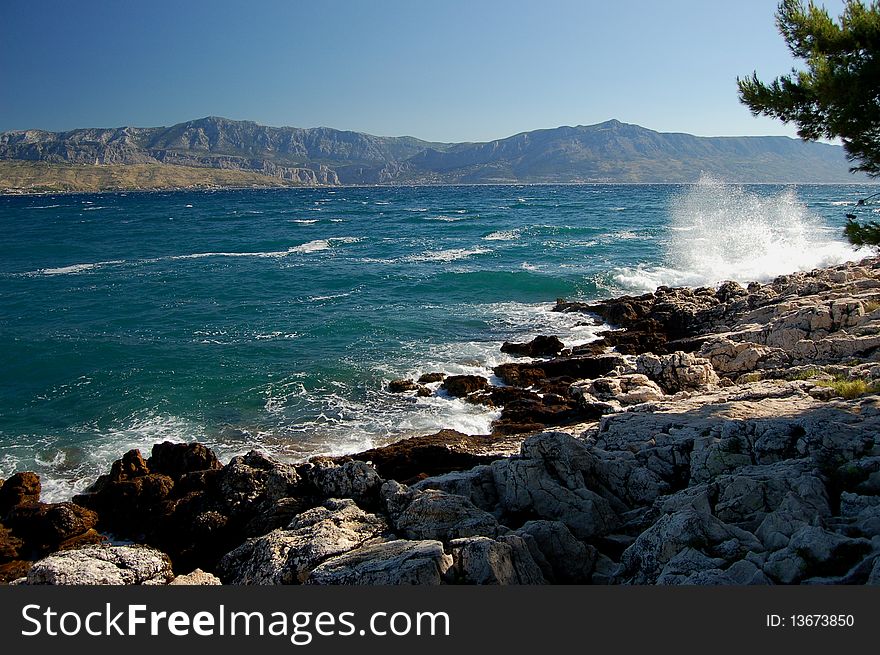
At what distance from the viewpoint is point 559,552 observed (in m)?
7.78

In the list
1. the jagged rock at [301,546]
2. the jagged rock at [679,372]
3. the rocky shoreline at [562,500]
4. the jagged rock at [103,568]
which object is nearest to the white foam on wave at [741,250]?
the jagged rock at [679,372]

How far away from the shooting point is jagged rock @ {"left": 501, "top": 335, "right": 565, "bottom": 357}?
23.5 metres

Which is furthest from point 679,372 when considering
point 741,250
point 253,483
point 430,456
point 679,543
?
point 741,250

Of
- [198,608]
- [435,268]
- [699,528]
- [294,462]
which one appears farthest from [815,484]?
[435,268]

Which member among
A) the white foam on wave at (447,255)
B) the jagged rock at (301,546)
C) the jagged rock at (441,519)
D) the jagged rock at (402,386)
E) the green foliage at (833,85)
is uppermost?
the green foliage at (833,85)

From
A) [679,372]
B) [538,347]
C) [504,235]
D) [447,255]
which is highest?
[504,235]

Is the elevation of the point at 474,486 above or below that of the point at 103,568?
above

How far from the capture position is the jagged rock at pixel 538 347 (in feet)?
77.2

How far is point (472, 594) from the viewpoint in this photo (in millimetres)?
5871

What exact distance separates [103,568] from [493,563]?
5.50 metres

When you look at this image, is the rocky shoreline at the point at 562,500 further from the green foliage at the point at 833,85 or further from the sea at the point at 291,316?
the green foliage at the point at 833,85

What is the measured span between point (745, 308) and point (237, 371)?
21065 mm

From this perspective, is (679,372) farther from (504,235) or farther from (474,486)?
(504,235)

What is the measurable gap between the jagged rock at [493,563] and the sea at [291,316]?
380 inches
